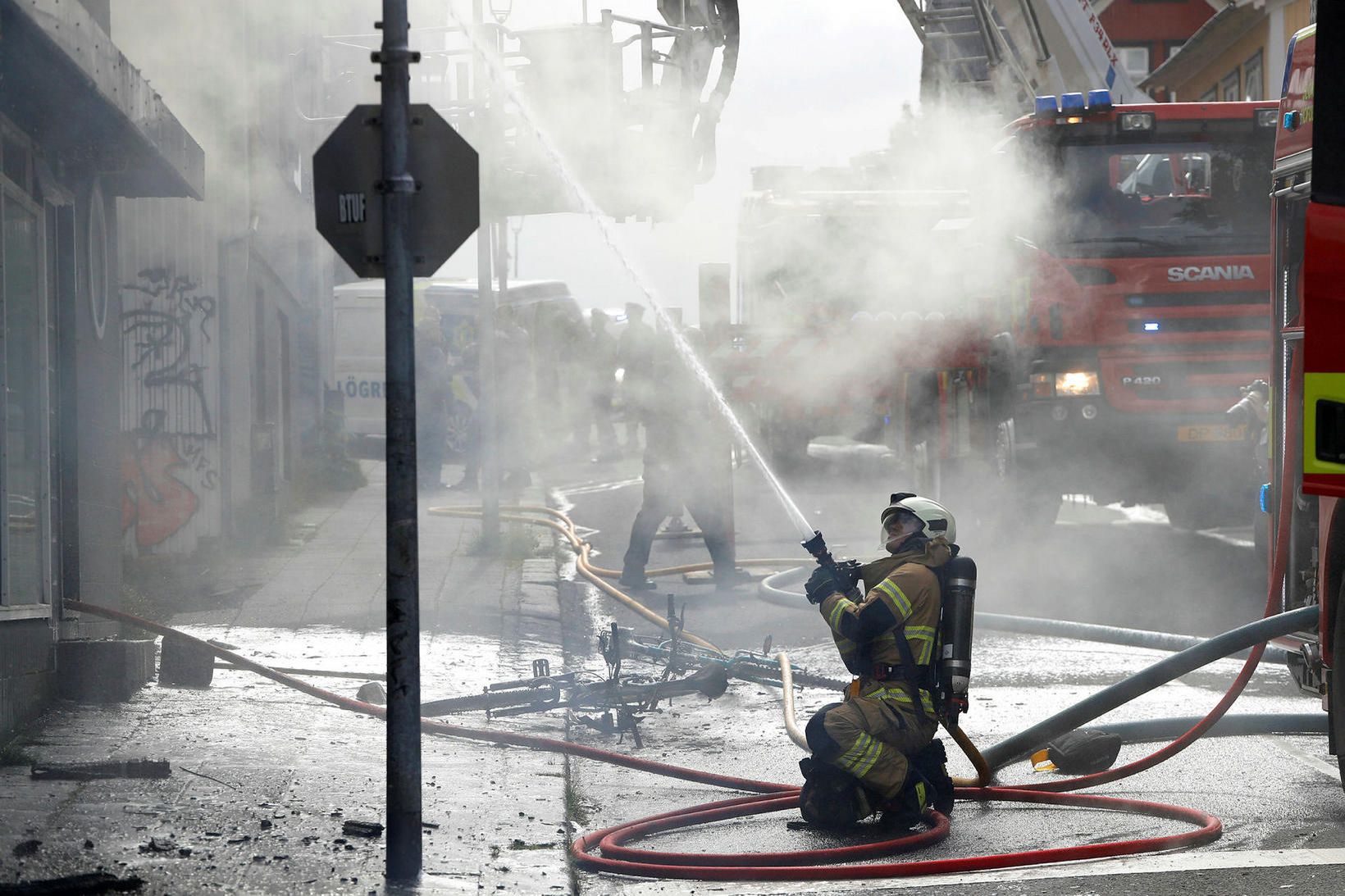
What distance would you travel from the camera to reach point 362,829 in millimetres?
5062

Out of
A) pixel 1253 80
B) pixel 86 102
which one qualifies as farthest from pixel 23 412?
pixel 1253 80

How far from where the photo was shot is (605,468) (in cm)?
2273

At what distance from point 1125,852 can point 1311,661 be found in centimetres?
124

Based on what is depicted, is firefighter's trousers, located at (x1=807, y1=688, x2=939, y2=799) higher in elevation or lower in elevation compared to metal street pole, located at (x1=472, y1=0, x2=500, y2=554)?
lower

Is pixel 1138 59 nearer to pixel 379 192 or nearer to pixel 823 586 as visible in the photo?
pixel 823 586

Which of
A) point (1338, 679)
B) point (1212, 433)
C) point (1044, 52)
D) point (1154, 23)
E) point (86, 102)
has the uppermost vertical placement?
point (1154, 23)

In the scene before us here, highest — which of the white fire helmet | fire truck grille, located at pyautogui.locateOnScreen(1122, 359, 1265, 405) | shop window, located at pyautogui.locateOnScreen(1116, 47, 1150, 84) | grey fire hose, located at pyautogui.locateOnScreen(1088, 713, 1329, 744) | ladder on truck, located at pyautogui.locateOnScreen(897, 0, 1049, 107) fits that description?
shop window, located at pyautogui.locateOnScreen(1116, 47, 1150, 84)

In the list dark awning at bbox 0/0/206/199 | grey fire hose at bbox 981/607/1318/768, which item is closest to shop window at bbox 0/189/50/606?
dark awning at bbox 0/0/206/199

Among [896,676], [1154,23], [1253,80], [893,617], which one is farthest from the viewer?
[1154,23]

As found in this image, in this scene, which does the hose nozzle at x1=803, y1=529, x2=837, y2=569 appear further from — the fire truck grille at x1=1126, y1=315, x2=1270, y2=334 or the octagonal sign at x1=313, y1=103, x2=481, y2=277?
the fire truck grille at x1=1126, y1=315, x2=1270, y2=334

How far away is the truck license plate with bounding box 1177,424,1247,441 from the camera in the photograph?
1098cm

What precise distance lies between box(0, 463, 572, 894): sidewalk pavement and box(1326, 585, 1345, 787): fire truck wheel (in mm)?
2468

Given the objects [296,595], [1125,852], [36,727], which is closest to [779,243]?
[296,595]

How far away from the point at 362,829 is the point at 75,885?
3.14 ft
